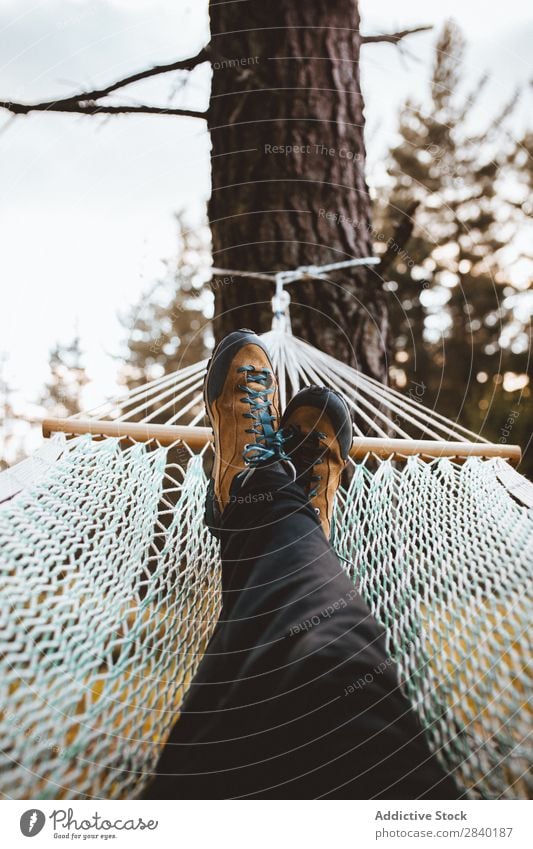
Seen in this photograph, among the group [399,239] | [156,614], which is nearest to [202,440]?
[156,614]

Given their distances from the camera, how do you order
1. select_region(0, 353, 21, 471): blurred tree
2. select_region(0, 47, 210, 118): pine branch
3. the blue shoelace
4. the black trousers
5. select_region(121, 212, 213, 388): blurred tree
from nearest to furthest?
1. the black trousers
2. the blue shoelace
3. select_region(0, 353, 21, 471): blurred tree
4. select_region(0, 47, 210, 118): pine branch
5. select_region(121, 212, 213, 388): blurred tree

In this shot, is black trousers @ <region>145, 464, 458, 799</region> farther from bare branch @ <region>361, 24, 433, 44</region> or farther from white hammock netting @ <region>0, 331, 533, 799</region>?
bare branch @ <region>361, 24, 433, 44</region>

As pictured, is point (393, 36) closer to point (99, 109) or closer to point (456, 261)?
point (99, 109)

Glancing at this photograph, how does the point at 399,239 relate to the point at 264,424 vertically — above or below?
above

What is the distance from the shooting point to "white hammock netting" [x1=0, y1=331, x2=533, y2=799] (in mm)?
551

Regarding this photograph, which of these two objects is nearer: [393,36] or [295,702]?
[295,702]

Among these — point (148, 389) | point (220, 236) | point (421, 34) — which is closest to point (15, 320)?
point (148, 389)

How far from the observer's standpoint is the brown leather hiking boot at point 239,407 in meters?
0.81

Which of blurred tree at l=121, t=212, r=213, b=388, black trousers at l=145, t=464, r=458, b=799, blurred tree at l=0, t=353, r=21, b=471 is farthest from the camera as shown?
blurred tree at l=121, t=212, r=213, b=388

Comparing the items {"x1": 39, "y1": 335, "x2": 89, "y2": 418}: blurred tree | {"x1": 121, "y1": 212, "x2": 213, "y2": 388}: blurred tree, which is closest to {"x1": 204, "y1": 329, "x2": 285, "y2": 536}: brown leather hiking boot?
{"x1": 121, "y1": 212, "x2": 213, "y2": 388}: blurred tree

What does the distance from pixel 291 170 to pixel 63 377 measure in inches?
22.3

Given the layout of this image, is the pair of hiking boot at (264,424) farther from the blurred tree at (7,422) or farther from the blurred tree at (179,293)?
the blurred tree at (7,422)

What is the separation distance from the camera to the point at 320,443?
847mm

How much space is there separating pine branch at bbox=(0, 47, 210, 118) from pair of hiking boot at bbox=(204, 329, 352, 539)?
476 millimetres
